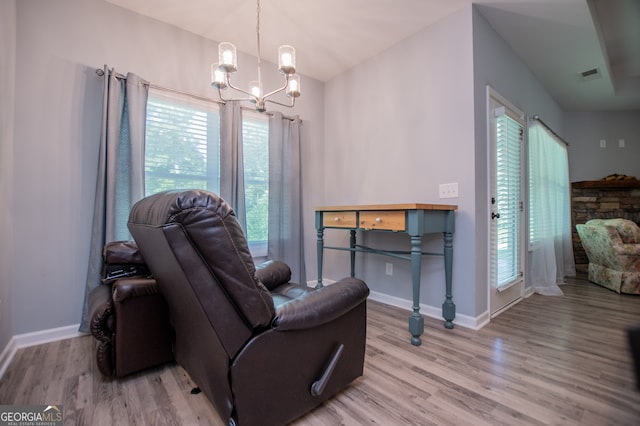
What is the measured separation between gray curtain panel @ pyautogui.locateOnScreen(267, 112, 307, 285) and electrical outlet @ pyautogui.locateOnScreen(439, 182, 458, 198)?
4.93 ft

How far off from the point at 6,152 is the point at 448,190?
3067mm

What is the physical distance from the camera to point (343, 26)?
2.50 meters

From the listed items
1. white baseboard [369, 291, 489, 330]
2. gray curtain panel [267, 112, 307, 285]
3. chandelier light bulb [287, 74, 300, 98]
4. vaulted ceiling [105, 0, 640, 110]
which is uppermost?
vaulted ceiling [105, 0, 640, 110]

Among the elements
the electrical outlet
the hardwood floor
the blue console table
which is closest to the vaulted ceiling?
the electrical outlet

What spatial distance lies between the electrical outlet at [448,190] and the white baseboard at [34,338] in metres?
3.04

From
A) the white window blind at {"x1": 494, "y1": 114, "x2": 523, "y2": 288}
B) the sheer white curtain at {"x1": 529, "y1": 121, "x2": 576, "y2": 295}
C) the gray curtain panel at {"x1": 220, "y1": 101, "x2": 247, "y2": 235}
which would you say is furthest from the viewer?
the sheer white curtain at {"x1": 529, "y1": 121, "x2": 576, "y2": 295}

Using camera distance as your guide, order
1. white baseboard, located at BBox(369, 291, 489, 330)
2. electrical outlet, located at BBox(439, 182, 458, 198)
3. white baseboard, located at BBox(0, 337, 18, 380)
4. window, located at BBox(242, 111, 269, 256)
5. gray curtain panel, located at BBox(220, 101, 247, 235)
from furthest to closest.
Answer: window, located at BBox(242, 111, 269, 256), gray curtain panel, located at BBox(220, 101, 247, 235), electrical outlet, located at BBox(439, 182, 458, 198), white baseboard, located at BBox(369, 291, 489, 330), white baseboard, located at BBox(0, 337, 18, 380)

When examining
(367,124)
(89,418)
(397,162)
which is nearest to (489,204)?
(397,162)

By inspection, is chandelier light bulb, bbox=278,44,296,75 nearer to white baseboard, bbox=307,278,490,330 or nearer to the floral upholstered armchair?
white baseboard, bbox=307,278,490,330

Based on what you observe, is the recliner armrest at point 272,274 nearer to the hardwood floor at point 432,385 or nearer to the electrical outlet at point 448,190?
the hardwood floor at point 432,385

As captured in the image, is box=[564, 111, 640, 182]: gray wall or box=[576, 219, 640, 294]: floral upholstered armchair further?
box=[564, 111, 640, 182]: gray wall

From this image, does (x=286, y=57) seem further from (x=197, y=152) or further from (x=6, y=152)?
(x=6, y=152)

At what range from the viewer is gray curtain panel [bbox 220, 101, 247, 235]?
2.62 meters

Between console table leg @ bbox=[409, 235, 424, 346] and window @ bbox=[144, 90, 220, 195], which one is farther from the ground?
window @ bbox=[144, 90, 220, 195]
